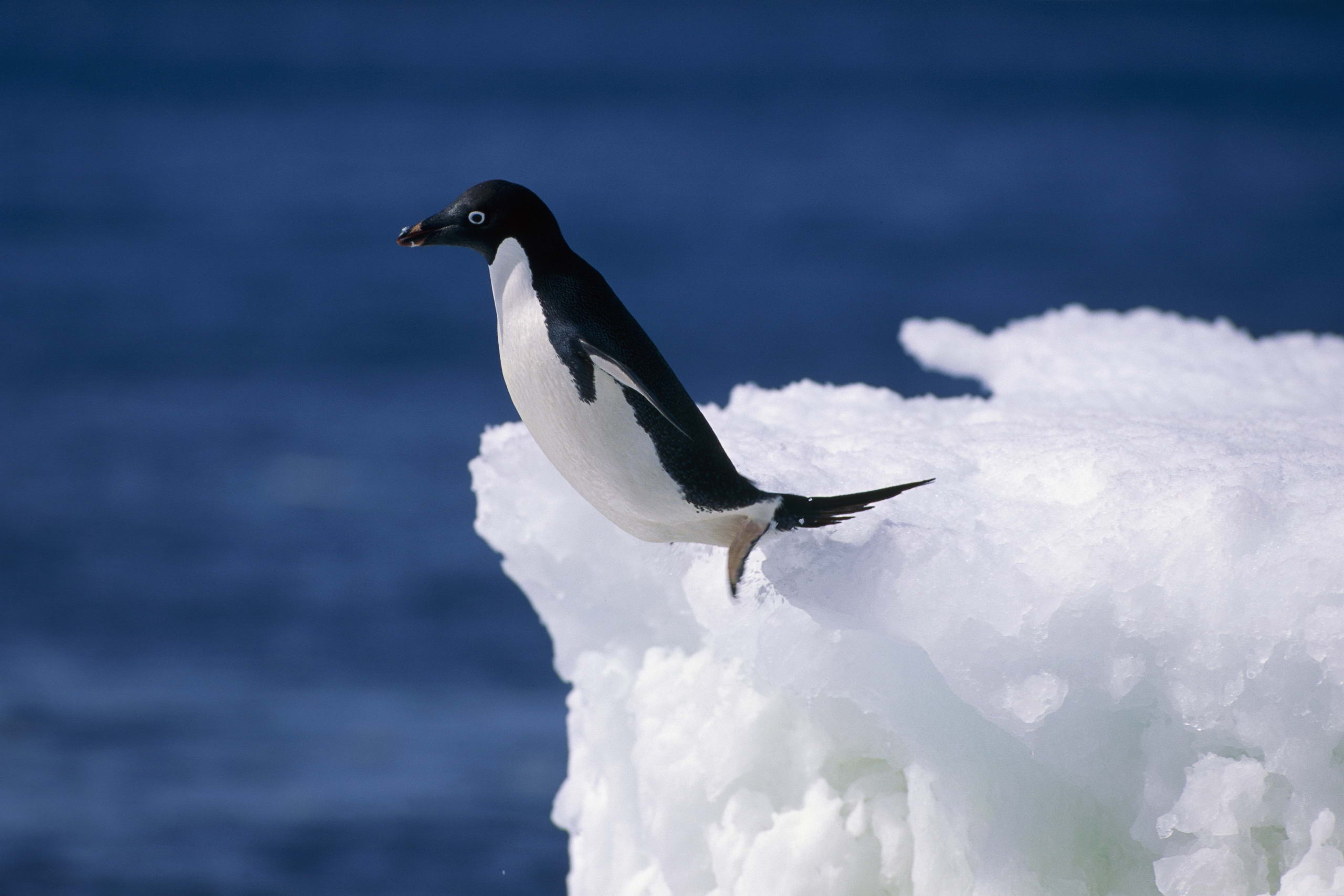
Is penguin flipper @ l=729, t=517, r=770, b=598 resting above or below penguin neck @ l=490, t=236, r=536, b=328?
below

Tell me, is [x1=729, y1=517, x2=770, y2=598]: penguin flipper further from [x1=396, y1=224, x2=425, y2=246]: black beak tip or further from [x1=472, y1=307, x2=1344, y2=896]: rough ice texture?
[x1=396, y1=224, x2=425, y2=246]: black beak tip

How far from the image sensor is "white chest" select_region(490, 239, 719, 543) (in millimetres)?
1911

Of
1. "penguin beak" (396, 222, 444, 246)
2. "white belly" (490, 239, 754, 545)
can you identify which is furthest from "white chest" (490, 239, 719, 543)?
"penguin beak" (396, 222, 444, 246)

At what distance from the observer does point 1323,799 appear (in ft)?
6.28

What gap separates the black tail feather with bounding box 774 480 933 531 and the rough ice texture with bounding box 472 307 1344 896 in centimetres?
2

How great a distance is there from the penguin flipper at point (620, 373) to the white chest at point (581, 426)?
3 cm

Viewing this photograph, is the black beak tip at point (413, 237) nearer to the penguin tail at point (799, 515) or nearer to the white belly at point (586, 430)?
the white belly at point (586, 430)

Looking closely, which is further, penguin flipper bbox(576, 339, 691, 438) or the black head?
the black head

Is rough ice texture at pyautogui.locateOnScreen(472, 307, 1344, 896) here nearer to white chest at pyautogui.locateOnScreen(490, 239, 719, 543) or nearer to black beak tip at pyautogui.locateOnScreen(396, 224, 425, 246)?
white chest at pyautogui.locateOnScreen(490, 239, 719, 543)

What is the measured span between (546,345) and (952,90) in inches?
1080

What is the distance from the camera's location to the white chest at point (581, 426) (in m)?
1.91

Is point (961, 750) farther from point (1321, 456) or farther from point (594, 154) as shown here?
point (594, 154)

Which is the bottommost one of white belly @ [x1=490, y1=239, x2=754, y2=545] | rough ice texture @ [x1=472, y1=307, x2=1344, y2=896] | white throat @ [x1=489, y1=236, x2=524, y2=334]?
rough ice texture @ [x1=472, y1=307, x2=1344, y2=896]

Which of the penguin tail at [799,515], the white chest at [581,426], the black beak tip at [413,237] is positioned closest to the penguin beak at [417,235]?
the black beak tip at [413,237]
